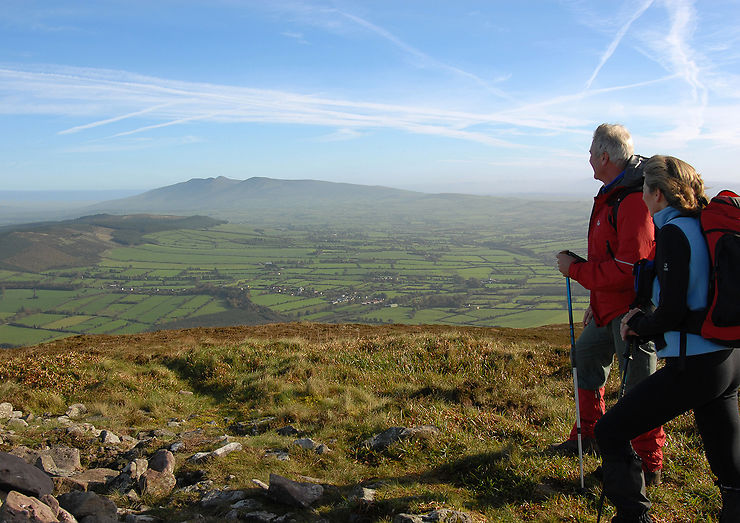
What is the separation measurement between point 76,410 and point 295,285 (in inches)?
2615

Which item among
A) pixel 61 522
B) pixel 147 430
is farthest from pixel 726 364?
pixel 147 430

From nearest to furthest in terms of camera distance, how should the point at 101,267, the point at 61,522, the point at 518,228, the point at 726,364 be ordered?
the point at 726,364 < the point at 61,522 < the point at 101,267 < the point at 518,228

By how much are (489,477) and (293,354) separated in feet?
22.8

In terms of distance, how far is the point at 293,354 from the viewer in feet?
36.2

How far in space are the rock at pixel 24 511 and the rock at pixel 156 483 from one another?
1.16m

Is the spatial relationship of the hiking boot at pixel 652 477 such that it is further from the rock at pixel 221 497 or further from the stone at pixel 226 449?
the stone at pixel 226 449

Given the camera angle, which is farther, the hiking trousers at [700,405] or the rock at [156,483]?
the rock at [156,483]

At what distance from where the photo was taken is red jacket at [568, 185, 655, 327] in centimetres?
427

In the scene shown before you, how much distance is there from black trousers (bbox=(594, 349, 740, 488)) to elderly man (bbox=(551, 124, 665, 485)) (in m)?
1.19

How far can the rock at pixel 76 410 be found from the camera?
26.9ft

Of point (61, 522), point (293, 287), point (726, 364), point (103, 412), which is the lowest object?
point (293, 287)

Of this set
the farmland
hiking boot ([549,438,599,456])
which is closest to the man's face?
hiking boot ([549,438,599,456])

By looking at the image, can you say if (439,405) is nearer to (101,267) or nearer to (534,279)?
(534,279)

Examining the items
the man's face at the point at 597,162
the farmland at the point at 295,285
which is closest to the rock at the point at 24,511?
the man's face at the point at 597,162
